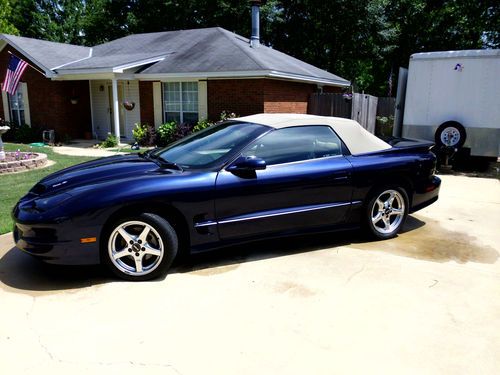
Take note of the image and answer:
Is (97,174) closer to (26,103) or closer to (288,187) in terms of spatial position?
(288,187)

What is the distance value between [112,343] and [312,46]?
105ft

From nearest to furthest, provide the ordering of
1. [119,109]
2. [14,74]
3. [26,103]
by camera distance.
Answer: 1. [14,74]
2. [119,109]
3. [26,103]

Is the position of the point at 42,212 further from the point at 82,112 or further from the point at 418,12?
the point at 418,12


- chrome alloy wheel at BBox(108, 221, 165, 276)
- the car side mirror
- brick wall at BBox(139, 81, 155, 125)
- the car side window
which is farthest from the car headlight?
brick wall at BBox(139, 81, 155, 125)

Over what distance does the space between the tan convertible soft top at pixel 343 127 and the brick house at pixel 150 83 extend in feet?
29.5

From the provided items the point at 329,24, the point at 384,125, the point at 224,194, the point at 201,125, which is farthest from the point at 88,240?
the point at 329,24

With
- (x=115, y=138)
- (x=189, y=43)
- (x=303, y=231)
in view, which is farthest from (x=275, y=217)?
(x=189, y=43)

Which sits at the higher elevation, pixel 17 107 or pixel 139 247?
pixel 17 107

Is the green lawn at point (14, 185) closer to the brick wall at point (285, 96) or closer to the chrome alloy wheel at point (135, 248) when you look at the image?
the chrome alloy wheel at point (135, 248)

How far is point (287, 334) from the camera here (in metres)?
3.09

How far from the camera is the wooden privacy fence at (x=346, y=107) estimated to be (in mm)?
16094

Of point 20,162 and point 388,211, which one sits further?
point 20,162

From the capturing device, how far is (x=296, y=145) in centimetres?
464

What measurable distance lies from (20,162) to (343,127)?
745 centimetres
